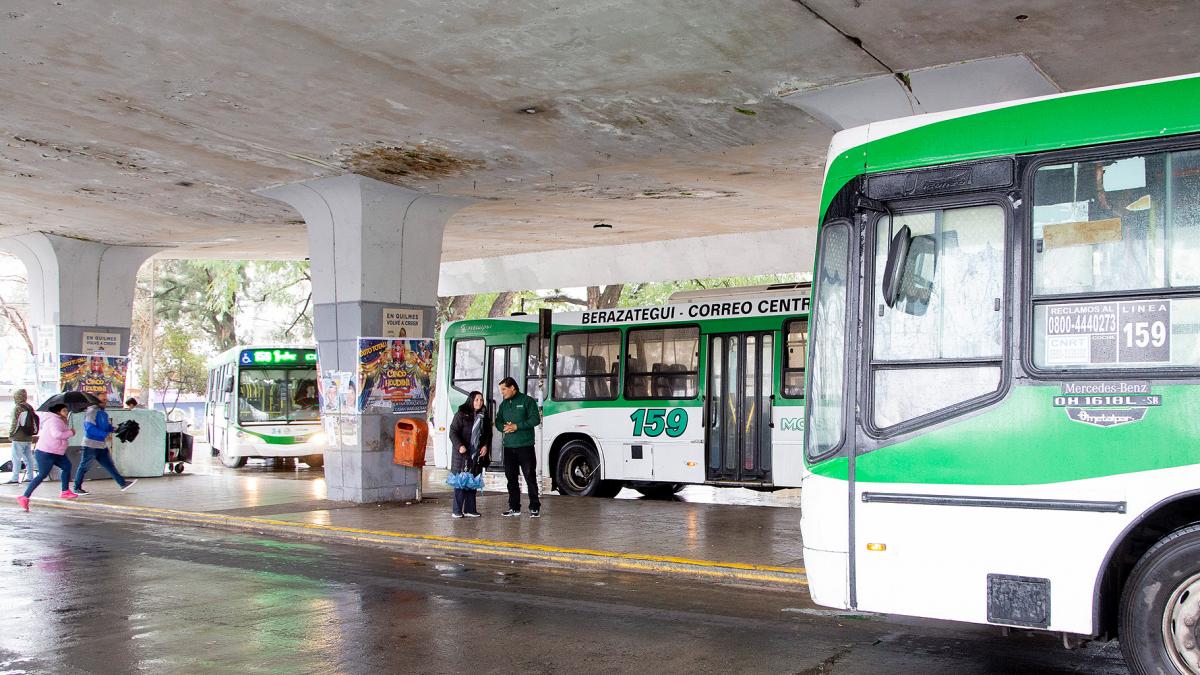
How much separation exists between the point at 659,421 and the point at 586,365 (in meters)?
1.74

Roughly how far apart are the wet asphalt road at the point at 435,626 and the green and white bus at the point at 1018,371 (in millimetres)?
1120

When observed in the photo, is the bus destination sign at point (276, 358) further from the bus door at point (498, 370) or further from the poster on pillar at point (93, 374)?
the bus door at point (498, 370)

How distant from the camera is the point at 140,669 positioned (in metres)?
7.07

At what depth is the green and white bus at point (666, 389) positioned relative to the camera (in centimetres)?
1608

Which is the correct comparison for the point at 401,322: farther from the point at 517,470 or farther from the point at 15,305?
the point at 15,305

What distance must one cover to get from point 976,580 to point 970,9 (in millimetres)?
5344

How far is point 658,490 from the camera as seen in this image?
63.2 feet

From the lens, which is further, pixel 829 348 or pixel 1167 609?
pixel 829 348

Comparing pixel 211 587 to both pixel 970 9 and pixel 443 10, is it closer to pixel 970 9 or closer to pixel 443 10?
pixel 443 10

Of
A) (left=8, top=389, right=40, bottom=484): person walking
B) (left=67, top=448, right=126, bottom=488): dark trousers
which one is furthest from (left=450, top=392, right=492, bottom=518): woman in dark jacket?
(left=8, top=389, right=40, bottom=484): person walking

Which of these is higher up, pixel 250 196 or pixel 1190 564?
pixel 250 196

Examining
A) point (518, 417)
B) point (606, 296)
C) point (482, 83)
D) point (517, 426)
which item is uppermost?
point (482, 83)

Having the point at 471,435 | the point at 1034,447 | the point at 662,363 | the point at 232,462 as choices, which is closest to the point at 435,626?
the point at 1034,447

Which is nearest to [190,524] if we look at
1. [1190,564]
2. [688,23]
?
[688,23]
